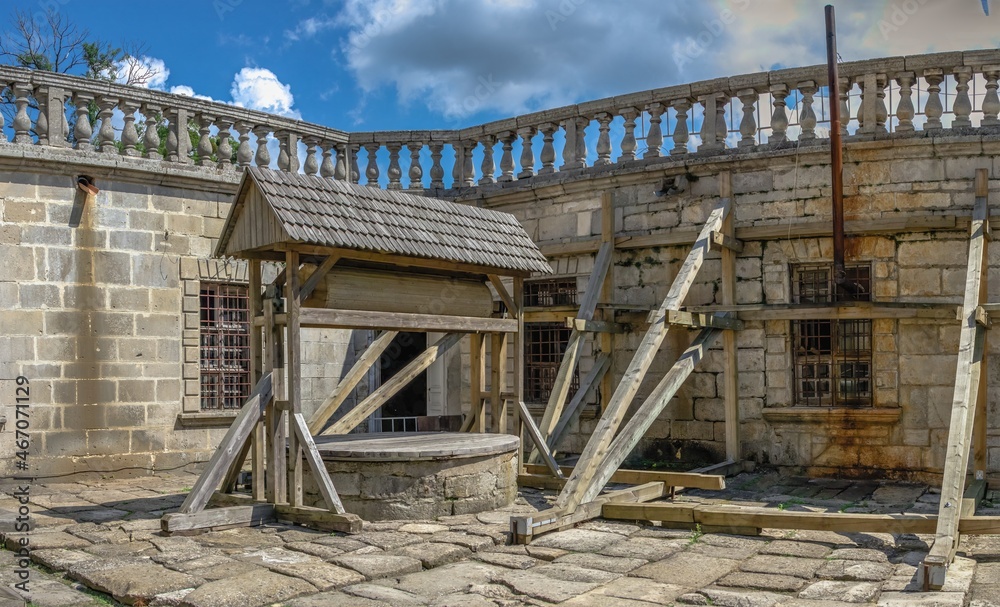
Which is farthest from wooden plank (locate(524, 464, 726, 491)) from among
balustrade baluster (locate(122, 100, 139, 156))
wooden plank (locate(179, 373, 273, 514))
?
balustrade baluster (locate(122, 100, 139, 156))

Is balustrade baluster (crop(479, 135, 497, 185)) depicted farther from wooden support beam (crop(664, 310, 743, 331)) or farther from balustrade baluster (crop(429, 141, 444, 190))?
wooden support beam (crop(664, 310, 743, 331))

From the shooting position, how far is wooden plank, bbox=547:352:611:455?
33.7ft

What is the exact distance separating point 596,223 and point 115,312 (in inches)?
216

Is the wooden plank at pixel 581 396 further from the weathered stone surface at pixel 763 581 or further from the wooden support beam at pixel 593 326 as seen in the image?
the weathered stone surface at pixel 763 581

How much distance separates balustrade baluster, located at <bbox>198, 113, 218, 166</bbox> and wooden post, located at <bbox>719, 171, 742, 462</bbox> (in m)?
5.90

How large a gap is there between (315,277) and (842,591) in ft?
14.6

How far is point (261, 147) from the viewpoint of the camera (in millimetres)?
11766

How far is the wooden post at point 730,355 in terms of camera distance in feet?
34.0

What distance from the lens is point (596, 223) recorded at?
37.4 feet

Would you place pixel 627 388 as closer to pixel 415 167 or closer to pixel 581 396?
pixel 581 396

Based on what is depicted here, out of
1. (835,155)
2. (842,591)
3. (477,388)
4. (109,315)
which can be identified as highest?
(835,155)

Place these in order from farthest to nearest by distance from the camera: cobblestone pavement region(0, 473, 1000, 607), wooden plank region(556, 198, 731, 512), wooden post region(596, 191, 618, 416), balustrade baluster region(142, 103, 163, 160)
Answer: wooden post region(596, 191, 618, 416), balustrade baluster region(142, 103, 163, 160), wooden plank region(556, 198, 731, 512), cobblestone pavement region(0, 473, 1000, 607)

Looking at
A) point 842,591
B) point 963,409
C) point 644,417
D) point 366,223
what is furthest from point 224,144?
point 842,591

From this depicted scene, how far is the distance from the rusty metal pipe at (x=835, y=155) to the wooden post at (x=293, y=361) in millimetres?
5301
